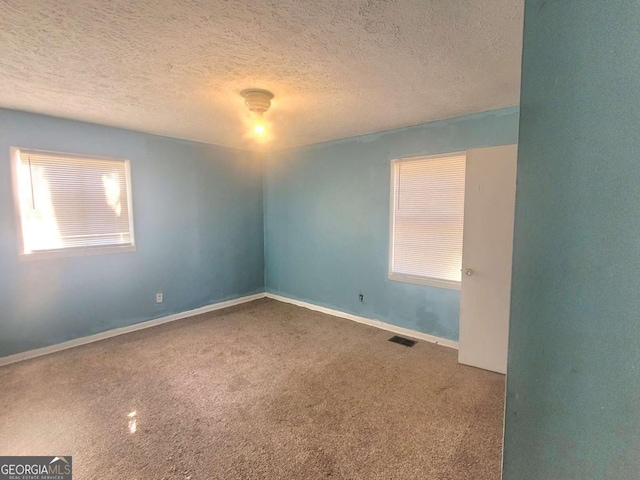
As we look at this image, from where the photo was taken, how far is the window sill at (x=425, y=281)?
323 cm

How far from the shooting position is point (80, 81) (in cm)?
220

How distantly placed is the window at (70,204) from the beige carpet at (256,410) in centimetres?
109

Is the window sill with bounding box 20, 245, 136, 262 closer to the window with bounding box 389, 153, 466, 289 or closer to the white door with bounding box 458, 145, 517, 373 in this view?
the window with bounding box 389, 153, 466, 289

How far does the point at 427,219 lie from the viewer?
3.39m

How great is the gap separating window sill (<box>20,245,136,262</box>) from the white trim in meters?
0.90

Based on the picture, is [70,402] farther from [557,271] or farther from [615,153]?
[615,153]

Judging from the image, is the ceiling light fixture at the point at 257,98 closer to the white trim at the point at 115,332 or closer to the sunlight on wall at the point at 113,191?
the sunlight on wall at the point at 113,191

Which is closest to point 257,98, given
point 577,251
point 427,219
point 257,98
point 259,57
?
point 257,98

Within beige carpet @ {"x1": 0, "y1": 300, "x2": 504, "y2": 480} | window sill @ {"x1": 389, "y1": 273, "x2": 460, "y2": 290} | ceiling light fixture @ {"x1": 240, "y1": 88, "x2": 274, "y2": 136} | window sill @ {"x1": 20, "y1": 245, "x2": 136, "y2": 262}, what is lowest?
beige carpet @ {"x1": 0, "y1": 300, "x2": 504, "y2": 480}

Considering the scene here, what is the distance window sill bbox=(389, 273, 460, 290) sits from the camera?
3.23m

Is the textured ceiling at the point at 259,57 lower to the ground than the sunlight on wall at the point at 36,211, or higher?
higher

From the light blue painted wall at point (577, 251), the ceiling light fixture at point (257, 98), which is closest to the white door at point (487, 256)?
the ceiling light fixture at point (257, 98)

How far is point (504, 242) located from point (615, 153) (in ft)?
7.69

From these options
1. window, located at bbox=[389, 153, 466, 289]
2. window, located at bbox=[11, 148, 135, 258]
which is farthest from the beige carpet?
window, located at bbox=[11, 148, 135, 258]
